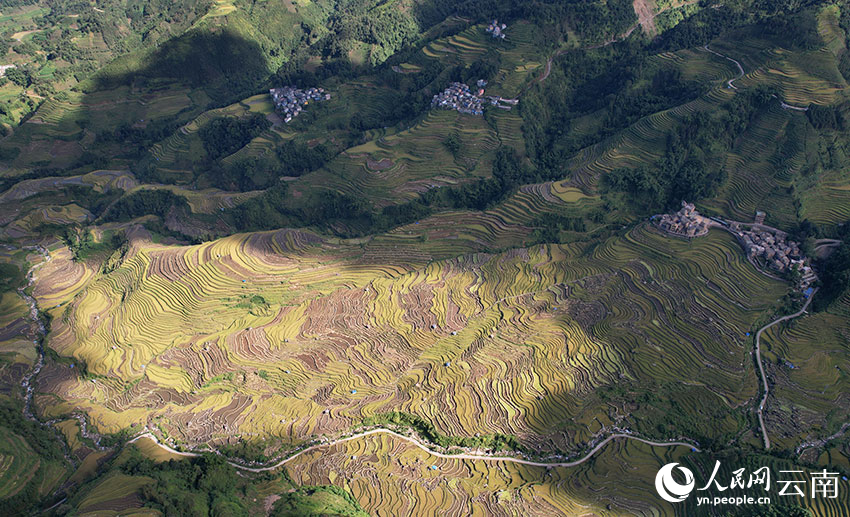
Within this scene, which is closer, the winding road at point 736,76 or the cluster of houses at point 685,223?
the cluster of houses at point 685,223

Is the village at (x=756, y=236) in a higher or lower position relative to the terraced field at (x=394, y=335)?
higher

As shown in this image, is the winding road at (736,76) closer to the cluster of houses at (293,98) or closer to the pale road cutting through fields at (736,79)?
the pale road cutting through fields at (736,79)

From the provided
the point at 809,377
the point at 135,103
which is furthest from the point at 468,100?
the point at 135,103

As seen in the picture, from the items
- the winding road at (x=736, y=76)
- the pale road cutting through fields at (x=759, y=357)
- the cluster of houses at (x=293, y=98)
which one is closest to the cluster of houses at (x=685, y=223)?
the pale road cutting through fields at (x=759, y=357)

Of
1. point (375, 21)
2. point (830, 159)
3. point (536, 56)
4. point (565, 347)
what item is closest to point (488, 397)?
point (565, 347)

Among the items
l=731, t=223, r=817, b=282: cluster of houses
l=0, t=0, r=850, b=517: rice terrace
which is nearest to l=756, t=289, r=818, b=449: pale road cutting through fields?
l=0, t=0, r=850, b=517: rice terrace

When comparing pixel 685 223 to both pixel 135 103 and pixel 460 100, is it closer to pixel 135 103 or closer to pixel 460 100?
pixel 460 100

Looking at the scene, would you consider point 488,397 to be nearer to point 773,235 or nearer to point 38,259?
point 773,235
